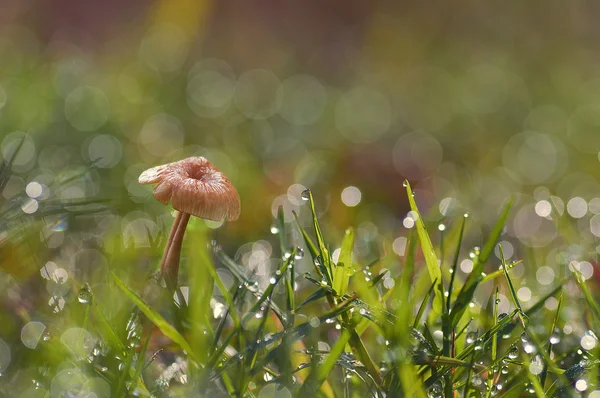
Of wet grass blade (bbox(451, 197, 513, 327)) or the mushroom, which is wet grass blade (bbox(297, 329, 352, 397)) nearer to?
wet grass blade (bbox(451, 197, 513, 327))

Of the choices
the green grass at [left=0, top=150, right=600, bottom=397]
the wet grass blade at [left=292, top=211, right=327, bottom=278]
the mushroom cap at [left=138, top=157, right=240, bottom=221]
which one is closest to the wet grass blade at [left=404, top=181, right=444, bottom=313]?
the green grass at [left=0, top=150, right=600, bottom=397]

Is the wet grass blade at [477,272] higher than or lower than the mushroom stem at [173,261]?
higher

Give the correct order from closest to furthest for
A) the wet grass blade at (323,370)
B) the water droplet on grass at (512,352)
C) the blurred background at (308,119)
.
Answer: the wet grass blade at (323,370), the water droplet on grass at (512,352), the blurred background at (308,119)

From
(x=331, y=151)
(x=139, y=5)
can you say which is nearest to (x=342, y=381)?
(x=331, y=151)

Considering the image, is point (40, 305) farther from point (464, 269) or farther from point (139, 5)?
point (139, 5)

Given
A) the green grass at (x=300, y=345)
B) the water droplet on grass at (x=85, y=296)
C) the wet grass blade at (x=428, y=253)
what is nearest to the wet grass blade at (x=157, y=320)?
the green grass at (x=300, y=345)

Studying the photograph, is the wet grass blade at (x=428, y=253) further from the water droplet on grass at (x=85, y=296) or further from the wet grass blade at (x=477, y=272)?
the water droplet on grass at (x=85, y=296)
